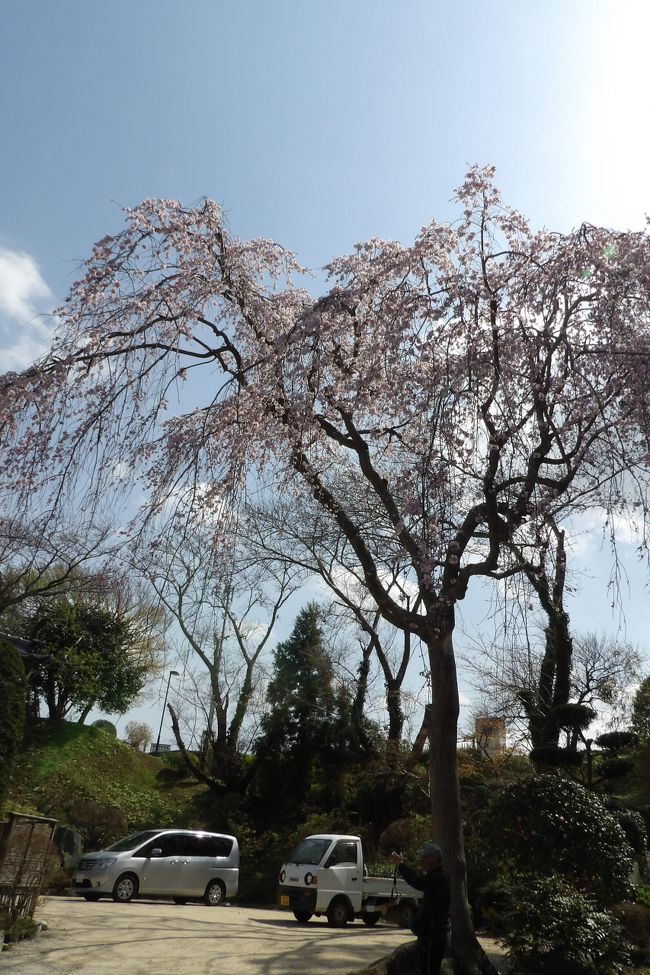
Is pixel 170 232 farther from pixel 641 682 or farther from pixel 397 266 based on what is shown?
pixel 641 682

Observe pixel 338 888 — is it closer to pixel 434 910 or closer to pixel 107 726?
pixel 434 910

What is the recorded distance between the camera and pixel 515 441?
7852mm

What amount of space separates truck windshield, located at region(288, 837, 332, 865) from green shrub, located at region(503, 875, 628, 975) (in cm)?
695

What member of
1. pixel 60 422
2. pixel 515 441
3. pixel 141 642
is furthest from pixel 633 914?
pixel 141 642

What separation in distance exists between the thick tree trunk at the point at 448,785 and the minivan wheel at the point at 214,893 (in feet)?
31.8

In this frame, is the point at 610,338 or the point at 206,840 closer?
the point at 610,338

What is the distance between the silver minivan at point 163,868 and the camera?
49.6ft

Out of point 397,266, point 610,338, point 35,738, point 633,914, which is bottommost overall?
point 633,914

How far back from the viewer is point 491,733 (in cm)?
2338

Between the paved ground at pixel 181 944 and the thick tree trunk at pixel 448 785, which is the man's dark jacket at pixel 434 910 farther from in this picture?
the thick tree trunk at pixel 448 785

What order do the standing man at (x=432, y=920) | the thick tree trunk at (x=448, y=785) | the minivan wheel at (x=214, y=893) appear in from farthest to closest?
the minivan wheel at (x=214, y=893)
the thick tree trunk at (x=448, y=785)
the standing man at (x=432, y=920)

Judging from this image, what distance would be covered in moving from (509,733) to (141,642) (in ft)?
50.4

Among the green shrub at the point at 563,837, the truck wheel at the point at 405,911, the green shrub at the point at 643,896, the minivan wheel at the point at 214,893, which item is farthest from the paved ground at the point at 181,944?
the green shrub at the point at 643,896

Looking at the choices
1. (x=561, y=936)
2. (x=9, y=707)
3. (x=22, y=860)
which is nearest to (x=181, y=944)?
(x=22, y=860)
